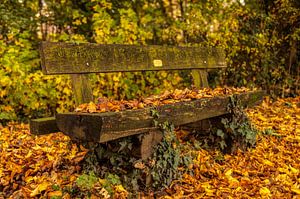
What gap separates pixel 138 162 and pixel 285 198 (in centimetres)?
123

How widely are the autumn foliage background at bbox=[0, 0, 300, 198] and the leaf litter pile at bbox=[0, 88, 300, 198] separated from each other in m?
0.01

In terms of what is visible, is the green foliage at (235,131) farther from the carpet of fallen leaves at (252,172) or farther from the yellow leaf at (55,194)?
the yellow leaf at (55,194)

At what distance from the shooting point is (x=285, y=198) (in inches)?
110

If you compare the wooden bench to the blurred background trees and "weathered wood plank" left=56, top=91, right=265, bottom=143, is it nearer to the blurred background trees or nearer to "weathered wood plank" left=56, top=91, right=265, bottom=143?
"weathered wood plank" left=56, top=91, right=265, bottom=143

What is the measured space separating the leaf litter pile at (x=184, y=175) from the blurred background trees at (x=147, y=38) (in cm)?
108

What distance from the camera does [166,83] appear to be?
6.21m

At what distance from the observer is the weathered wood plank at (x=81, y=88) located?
116 inches

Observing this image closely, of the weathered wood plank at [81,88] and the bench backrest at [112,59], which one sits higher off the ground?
the bench backrest at [112,59]

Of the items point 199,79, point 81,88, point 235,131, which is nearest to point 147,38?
point 199,79

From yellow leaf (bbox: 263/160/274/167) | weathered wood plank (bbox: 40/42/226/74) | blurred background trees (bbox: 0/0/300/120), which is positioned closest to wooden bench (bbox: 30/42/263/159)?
weathered wood plank (bbox: 40/42/226/74)

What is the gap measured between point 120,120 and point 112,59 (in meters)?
1.22

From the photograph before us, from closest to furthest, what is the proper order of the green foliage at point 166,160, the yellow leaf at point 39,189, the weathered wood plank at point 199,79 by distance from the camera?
the yellow leaf at point 39,189, the green foliage at point 166,160, the weathered wood plank at point 199,79

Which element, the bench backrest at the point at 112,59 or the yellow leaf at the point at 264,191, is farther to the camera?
the bench backrest at the point at 112,59

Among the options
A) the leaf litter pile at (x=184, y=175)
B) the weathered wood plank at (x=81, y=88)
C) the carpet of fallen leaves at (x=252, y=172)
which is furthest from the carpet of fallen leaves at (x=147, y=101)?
the carpet of fallen leaves at (x=252, y=172)
